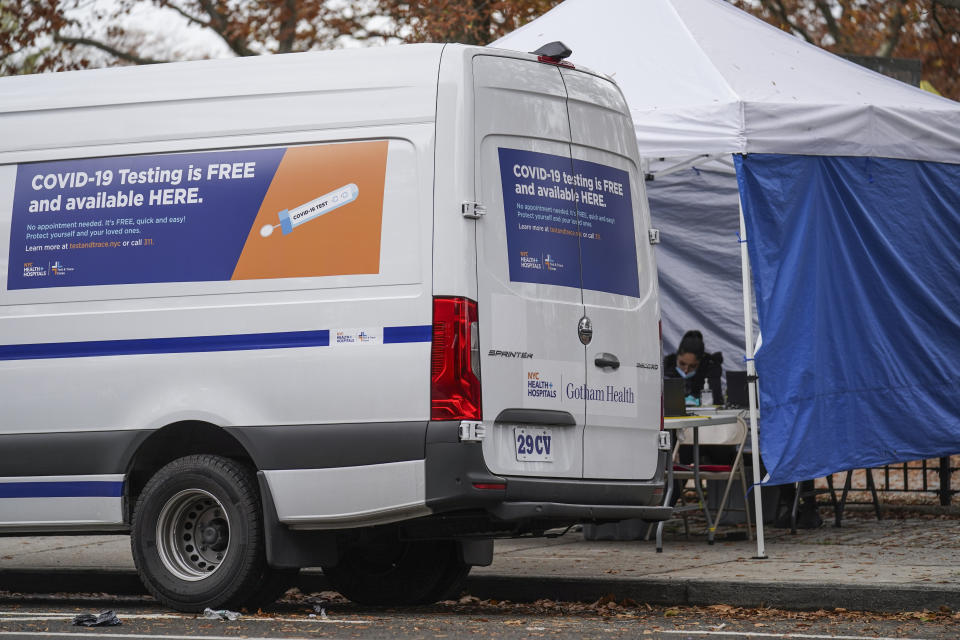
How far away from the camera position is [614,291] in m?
7.66

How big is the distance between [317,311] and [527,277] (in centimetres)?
105

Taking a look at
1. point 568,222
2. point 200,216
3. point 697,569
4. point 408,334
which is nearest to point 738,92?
point 568,222

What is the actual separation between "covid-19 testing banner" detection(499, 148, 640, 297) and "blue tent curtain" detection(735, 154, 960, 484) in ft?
7.21

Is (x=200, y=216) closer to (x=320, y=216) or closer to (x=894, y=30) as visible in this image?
(x=320, y=216)

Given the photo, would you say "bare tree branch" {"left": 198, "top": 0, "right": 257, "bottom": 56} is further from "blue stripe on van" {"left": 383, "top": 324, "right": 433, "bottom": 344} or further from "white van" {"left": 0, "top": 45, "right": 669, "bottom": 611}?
"blue stripe on van" {"left": 383, "top": 324, "right": 433, "bottom": 344}

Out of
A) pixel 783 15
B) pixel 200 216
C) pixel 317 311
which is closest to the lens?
pixel 317 311

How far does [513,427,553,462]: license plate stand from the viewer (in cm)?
704

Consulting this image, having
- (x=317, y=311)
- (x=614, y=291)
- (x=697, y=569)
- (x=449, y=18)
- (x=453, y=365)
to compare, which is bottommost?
(x=697, y=569)

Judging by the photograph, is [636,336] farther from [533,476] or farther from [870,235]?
[870,235]

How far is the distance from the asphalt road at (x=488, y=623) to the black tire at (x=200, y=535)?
0.15 m

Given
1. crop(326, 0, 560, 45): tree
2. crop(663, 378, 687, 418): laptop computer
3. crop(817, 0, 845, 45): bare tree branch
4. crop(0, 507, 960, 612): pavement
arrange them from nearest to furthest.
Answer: crop(0, 507, 960, 612): pavement → crop(663, 378, 687, 418): laptop computer → crop(326, 0, 560, 45): tree → crop(817, 0, 845, 45): bare tree branch

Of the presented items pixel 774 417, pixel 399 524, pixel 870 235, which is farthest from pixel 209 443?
pixel 870 235

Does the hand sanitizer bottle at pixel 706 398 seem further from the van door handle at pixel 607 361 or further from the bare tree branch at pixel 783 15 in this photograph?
the bare tree branch at pixel 783 15

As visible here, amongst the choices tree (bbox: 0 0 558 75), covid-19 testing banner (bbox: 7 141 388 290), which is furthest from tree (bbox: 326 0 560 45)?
covid-19 testing banner (bbox: 7 141 388 290)
